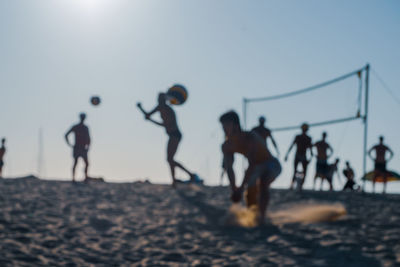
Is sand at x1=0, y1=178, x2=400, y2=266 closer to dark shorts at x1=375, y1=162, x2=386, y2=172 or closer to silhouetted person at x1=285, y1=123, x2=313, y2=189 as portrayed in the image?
silhouetted person at x1=285, y1=123, x2=313, y2=189

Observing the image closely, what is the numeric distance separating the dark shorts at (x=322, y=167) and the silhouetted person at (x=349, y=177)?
2.98m

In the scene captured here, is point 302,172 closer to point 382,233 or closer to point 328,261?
point 382,233

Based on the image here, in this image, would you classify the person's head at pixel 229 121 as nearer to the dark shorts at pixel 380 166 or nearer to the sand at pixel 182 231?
the sand at pixel 182 231

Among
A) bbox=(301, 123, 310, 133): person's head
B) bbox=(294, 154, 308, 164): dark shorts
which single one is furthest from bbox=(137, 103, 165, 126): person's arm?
bbox=(301, 123, 310, 133): person's head

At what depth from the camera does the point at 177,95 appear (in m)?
10.2

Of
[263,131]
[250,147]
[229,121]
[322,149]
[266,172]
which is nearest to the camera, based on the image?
[229,121]

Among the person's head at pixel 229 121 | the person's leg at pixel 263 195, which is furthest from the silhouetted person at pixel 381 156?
the person's head at pixel 229 121

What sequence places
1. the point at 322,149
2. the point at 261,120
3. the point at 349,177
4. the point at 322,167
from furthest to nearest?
the point at 349,177
the point at 322,167
the point at 322,149
the point at 261,120

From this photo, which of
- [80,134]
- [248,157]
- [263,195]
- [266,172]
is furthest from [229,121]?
[80,134]

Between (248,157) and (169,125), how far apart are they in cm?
367

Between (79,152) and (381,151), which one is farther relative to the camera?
(381,151)

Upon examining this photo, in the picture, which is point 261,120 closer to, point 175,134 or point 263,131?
point 263,131

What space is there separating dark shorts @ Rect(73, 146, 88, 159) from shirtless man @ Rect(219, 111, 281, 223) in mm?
5623

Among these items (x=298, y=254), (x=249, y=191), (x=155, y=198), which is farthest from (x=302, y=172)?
(x=298, y=254)
